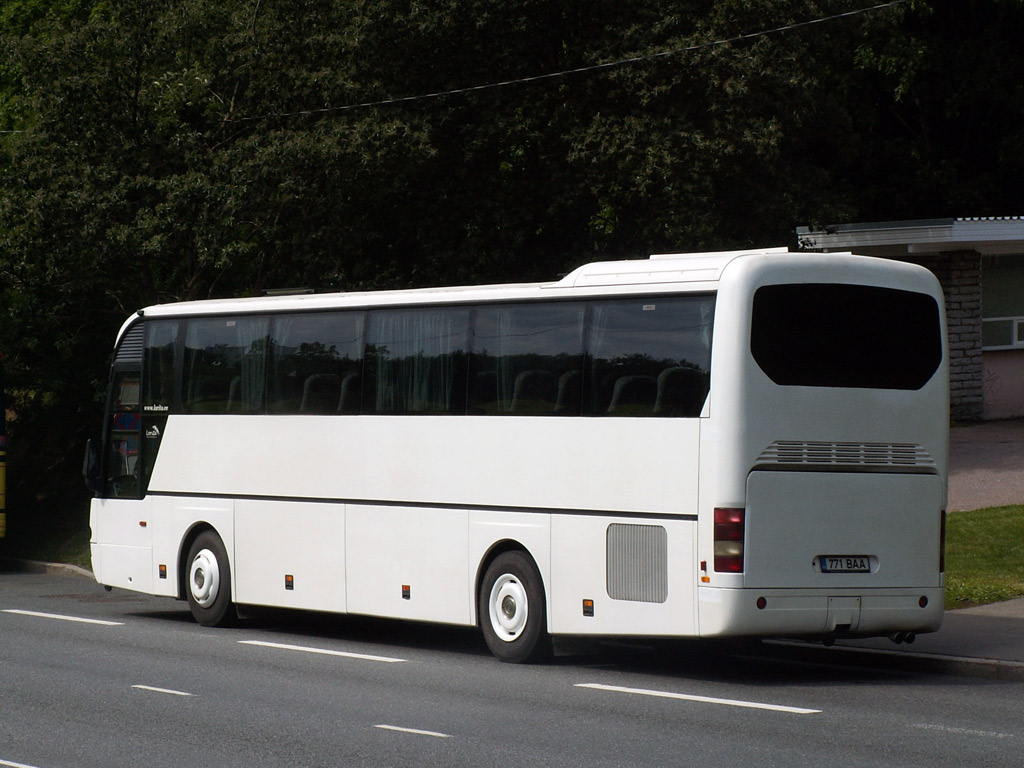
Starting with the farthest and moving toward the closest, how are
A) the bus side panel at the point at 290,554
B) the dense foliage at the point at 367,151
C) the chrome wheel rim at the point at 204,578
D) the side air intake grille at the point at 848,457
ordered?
the dense foliage at the point at 367,151, the chrome wheel rim at the point at 204,578, the bus side panel at the point at 290,554, the side air intake grille at the point at 848,457

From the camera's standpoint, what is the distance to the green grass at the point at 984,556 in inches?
614

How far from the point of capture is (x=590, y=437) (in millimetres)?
12578

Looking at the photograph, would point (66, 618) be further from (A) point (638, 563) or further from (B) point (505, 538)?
(A) point (638, 563)

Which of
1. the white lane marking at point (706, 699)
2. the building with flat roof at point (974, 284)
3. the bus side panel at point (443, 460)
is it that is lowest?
→ the white lane marking at point (706, 699)

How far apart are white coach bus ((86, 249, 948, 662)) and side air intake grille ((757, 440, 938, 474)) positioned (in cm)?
2

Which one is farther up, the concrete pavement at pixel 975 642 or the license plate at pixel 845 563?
the license plate at pixel 845 563

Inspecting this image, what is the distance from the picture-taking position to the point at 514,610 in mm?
13172

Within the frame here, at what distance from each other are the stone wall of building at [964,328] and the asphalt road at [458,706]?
18.9 m

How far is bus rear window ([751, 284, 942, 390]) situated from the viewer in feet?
38.7

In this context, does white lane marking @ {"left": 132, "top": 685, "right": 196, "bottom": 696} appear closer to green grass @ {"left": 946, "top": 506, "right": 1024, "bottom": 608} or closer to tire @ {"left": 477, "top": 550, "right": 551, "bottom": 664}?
tire @ {"left": 477, "top": 550, "right": 551, "bottom": 664}

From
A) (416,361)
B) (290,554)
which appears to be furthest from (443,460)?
(290,554)

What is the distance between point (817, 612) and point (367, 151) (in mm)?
14700

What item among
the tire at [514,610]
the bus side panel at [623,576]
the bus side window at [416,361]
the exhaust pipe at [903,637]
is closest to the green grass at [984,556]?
the exhaust pipe at [903,637]

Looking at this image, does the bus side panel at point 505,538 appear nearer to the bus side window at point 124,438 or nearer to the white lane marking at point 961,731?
the white lane marking at point 961,731
